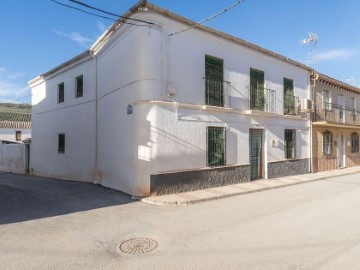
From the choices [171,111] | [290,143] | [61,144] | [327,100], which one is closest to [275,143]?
[290,143]

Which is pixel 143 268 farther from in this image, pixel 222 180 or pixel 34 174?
pixel 34 174

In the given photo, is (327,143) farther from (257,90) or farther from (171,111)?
(171,111)

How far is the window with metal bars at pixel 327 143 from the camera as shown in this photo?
17281 millimetres

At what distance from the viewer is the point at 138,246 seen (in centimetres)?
504

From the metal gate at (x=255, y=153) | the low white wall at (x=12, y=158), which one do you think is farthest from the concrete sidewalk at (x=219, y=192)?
the low white wall at (x=12, y=158)

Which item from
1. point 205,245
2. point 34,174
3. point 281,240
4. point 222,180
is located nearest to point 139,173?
point 222,180

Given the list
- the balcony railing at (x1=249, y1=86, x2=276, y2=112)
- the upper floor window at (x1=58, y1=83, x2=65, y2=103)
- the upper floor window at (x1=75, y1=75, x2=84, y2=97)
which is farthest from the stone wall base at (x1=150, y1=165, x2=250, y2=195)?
the upper floor window at (x1=58, y1=83, x2=65, y2=103)

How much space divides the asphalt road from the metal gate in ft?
11.3

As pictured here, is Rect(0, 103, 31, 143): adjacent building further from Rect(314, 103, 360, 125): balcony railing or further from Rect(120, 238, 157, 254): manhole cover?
Rect(120, 238, 157, 254): manhole cover

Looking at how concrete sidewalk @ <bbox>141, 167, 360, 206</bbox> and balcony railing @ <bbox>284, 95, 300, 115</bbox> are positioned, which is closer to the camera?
concrete sidewalk @ <bbox>141, 167, 360, 206</bbox>

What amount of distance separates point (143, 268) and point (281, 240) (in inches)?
102

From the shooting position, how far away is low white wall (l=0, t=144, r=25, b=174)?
1873cm

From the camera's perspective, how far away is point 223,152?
11.3 meters

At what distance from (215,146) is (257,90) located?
12.9 ft
